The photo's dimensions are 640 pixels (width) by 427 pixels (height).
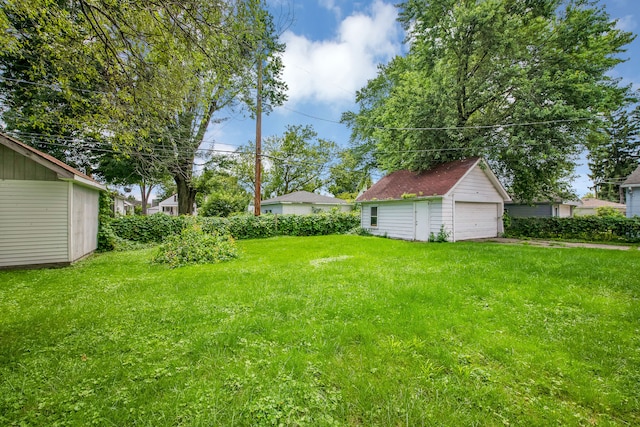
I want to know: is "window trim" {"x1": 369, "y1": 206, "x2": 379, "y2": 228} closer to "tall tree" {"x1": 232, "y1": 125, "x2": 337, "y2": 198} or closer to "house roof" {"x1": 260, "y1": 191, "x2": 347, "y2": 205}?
"house roof" {"x1": 260, "y1": 191, "x2": 347, "y2": 205}

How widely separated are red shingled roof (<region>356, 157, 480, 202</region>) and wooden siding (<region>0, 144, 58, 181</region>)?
13.0 m

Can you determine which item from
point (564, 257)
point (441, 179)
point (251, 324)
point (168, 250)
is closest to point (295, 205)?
point (441, 179)

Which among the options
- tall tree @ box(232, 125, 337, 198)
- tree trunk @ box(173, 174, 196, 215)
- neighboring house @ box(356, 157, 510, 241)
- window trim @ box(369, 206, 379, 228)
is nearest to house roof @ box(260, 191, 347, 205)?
tree trunk @ box(173, 174, 196, 215)

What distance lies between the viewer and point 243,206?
23.9 meters

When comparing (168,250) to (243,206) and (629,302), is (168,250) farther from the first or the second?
(243,206)

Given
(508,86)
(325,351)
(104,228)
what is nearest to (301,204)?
(104,228)

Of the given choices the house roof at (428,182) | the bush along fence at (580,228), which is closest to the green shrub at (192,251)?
the house roof at (428,182)

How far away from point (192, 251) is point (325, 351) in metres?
6.65

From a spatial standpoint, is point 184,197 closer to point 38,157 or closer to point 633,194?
→ point 38,157

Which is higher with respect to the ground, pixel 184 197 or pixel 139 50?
pixel 139 50

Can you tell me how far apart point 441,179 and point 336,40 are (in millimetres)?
7688

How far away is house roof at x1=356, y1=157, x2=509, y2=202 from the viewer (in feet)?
39.8

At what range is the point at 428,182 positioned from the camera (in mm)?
13211

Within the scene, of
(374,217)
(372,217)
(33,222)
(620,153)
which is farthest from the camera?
(620,153)
